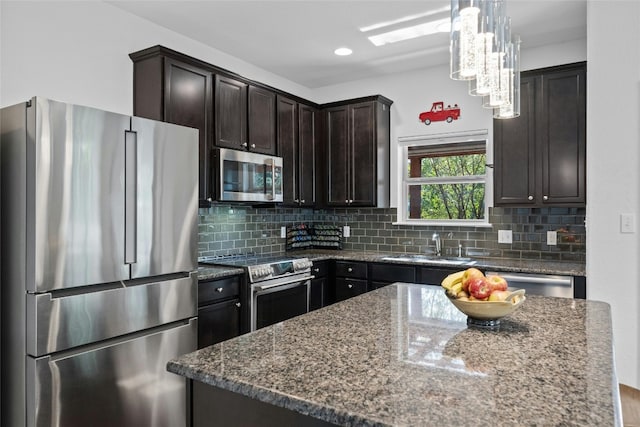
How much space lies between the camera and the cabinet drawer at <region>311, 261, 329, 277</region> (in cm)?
407

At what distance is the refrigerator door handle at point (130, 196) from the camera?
2383mm

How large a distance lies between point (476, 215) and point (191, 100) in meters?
2.78

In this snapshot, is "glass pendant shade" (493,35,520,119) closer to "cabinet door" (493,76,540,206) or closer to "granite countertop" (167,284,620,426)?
"granite countertop" (167,284,620,426)

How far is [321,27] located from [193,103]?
3.76 ft

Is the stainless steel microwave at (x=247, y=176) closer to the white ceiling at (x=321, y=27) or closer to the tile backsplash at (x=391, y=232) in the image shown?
the tile backsplash at (x=391, y=232)

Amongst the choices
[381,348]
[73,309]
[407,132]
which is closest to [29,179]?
[73,309]

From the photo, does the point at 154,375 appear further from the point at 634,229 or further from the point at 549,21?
the point at 549,21

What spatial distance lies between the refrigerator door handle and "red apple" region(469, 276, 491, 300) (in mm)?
1762

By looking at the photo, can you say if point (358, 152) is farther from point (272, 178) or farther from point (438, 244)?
point (438, 244)

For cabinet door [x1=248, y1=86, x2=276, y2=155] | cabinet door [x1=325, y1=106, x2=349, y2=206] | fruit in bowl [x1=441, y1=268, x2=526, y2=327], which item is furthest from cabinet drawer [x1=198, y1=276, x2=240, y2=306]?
fruit in bowl [x1=441, y1=268, x2=526, y2=327]

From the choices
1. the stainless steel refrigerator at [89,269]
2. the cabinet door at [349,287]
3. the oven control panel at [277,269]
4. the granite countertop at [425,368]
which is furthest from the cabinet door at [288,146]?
the granite countertop at [425,368]

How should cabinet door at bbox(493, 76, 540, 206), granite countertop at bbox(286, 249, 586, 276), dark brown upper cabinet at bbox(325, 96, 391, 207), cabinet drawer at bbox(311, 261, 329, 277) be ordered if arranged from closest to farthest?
granite countertop at bbox(286, 249, 586, 276), cabinet door at bbox(493, 76, 540, 206), cabinet drawer at bbox(311, 261, 329, 277), dark brown upper cabinet at bbox(325, 96, 391, 207)

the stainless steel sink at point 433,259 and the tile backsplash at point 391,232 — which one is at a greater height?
the tile backsplash at point 391,232

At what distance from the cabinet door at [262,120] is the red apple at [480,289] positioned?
8.65ft
